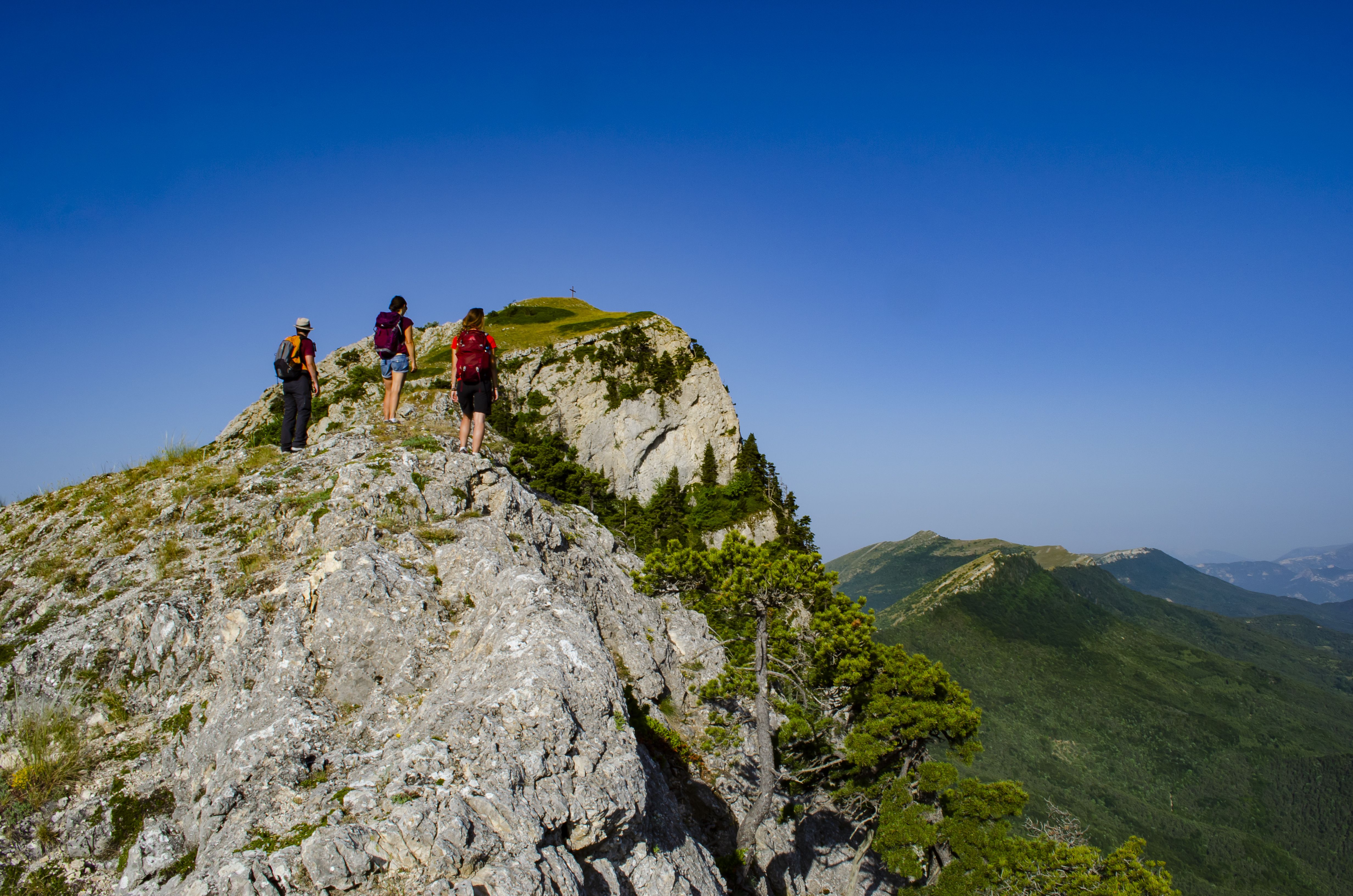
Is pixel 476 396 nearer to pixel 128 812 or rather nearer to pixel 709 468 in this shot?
pixel 128 812

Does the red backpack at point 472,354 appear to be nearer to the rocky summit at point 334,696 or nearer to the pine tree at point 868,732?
the rocky summit at point 334,696

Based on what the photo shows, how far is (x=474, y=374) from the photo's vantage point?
13.7 m

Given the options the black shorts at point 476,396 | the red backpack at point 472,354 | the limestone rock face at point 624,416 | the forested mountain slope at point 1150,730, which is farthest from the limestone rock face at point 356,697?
the forested mountain slope at point 1150,730

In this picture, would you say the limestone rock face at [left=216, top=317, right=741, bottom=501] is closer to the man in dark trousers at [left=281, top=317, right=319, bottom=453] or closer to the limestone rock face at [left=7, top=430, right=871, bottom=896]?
the man in dark trousers at [left=281, top=317, right=319, bottom=453]

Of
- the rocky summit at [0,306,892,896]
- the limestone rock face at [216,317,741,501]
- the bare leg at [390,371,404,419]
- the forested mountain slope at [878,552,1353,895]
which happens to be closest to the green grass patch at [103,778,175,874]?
the rocky summit at [0,306,892,896]

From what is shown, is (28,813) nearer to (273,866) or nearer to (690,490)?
(273,866)

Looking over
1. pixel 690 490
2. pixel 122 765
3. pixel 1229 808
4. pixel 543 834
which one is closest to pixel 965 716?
pixel 543 834

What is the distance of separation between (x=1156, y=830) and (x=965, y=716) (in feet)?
336

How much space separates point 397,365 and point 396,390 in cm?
115

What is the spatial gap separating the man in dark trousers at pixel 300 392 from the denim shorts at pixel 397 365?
4.81 ft

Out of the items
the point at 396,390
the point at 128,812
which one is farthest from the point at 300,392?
the point at 128,812

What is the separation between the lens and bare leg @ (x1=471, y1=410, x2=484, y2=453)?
1427 centimetres

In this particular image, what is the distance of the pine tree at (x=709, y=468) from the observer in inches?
2598

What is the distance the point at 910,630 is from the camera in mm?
123312
